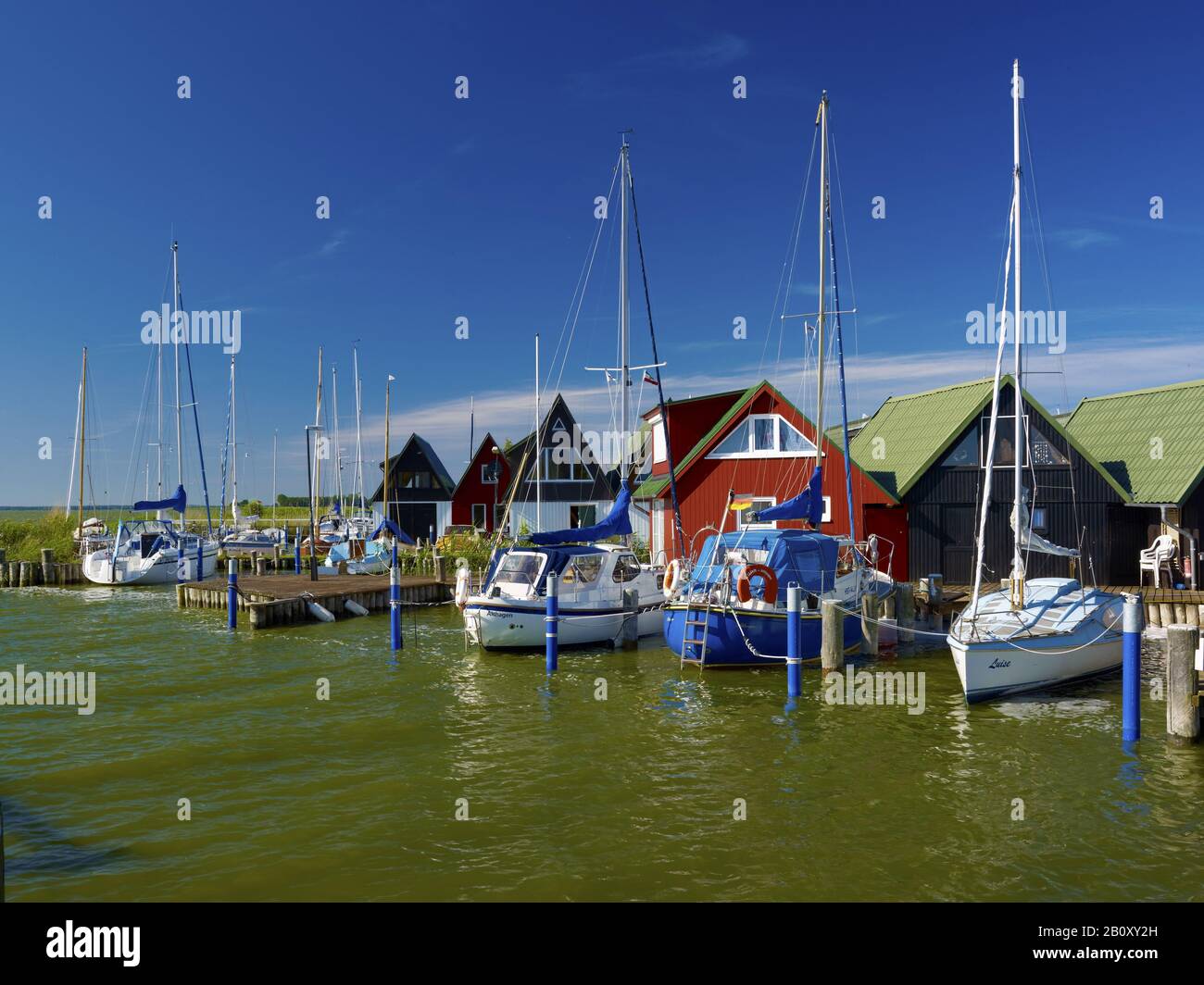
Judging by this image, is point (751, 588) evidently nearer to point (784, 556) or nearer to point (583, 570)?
point (784, 556)

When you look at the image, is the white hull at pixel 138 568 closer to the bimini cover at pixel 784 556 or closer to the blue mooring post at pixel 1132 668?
the bimini cover at pixel 784 556

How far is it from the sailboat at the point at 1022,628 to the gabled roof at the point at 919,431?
30.8 ft

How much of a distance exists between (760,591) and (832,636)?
74.8 inches

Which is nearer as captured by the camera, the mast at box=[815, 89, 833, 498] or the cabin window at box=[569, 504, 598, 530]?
the mast at box=[815, 89, 833, 498]

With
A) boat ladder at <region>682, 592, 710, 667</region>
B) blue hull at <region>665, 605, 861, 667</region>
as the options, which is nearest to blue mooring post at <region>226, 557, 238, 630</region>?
blue hull at <region>665, 605, 861, 667</region>

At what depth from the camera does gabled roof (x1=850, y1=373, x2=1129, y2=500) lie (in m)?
28.4

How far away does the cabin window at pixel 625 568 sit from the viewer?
2356 cm

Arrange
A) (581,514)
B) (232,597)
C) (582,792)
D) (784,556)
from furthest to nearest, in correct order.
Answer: (581,514), (232,597), (784,556), (582,792)

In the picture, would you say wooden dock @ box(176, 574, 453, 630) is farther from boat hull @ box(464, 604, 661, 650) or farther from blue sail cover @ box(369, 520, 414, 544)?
boat hull @ box(464, 604, 661, 650)

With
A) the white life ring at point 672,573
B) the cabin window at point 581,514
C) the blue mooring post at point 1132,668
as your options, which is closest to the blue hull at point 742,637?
the white life ring at point 672,573

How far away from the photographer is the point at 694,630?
19438 millimetres

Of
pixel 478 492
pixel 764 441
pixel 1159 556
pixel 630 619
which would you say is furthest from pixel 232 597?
pixel 1159 556

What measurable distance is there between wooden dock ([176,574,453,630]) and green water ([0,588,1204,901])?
7.28 m
